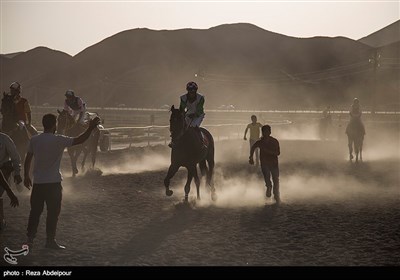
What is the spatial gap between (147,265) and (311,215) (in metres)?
5.26

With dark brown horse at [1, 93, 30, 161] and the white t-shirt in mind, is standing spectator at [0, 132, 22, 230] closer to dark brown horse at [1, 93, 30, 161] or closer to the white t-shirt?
the white t-shirt

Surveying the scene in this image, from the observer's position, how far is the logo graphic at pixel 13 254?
7.53m

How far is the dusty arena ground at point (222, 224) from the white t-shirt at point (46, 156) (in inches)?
42.3

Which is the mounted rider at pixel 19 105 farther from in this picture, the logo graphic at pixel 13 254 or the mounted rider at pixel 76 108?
the logo graphic at pixel 13 254

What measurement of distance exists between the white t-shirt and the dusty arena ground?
3.52ft

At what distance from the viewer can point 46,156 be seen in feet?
26.8

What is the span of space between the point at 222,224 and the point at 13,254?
409 centimetres

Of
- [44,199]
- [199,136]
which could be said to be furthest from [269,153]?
[44,199]

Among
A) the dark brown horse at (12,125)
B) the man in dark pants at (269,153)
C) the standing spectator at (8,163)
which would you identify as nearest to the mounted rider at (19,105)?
the dark brown horse at (12,125)

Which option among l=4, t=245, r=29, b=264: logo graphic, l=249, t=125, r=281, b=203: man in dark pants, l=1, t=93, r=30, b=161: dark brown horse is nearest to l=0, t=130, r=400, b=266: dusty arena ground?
l=4, t=245, r=29, b=264: logo graphic

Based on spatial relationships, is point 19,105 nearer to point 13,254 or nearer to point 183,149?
point 183,149

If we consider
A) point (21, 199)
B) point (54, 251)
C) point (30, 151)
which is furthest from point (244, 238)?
point (21, 199)

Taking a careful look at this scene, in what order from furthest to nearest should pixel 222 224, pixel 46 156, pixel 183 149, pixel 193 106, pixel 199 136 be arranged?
1. pixel 199 136
2. pixel 193 106
3. pixel 183 149
4. pixel 222 224
5. pixel 46 156
